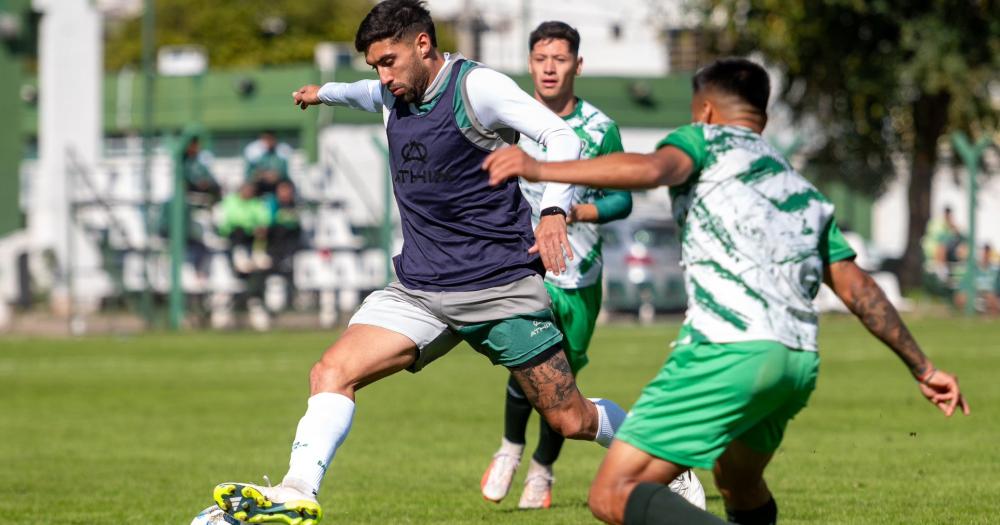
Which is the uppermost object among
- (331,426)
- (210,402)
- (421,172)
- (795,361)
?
(421,172)

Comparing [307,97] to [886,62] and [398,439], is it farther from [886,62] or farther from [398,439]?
[886,62]

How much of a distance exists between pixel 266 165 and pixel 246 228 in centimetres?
110

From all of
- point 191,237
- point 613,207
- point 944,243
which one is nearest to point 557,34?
point 613,207

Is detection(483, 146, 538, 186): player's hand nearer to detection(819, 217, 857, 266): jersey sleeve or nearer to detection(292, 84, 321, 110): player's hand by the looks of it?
detection(819, 217, 857, 266): jersey sleeve

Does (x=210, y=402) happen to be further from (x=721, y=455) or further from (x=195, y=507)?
(x=721, y=455)

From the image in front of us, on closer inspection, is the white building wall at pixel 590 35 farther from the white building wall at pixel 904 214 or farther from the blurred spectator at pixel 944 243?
the blurred spectator at pixel 944 243

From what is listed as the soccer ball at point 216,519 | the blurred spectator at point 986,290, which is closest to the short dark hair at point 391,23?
the soccer ball at point 216,519

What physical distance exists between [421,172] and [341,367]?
0.83m

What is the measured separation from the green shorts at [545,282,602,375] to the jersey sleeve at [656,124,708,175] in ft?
9.41

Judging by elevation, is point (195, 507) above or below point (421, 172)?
below

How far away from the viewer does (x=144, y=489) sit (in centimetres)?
950

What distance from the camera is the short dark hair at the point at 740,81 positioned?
564 centimetres

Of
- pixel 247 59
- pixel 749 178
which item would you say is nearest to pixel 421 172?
pixel 749 178

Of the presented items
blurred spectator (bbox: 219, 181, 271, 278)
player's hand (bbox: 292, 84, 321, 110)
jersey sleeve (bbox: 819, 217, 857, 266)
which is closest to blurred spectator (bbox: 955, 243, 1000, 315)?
blurred spectator (bbox: 219, 181, 271, 278)
